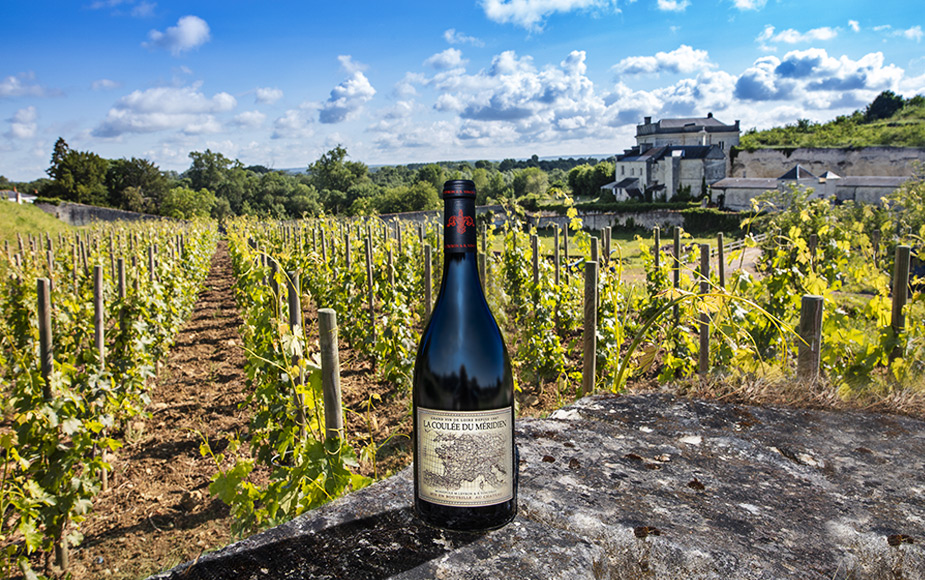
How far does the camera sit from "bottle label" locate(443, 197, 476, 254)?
110 cm

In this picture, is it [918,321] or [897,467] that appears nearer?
[897,467]

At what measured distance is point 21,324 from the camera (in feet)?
23.4

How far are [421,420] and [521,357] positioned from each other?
19.0 feet

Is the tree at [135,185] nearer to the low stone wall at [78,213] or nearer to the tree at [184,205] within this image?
the tree at [184,205]

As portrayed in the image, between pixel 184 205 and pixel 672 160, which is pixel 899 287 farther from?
pixel 184 205

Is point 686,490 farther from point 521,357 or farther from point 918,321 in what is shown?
point 521,357

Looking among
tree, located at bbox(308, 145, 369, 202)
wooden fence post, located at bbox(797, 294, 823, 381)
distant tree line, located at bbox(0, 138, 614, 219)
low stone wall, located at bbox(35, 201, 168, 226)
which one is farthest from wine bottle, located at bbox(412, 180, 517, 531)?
tree, located at bbox(308, 145, 369, 202)

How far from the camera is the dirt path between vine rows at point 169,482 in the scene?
4082mm

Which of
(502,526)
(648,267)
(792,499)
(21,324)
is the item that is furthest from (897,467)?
(21,324)

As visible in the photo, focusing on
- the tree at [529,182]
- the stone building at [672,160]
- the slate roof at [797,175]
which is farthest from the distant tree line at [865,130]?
the tree at [529,182]

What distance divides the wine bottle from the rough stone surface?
65 mm

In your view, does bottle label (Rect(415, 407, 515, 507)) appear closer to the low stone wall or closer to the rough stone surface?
the rough stone surface

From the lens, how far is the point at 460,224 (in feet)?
3.67

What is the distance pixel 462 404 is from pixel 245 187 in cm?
8689
